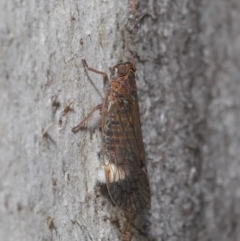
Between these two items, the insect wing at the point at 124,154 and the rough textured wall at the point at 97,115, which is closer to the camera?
the rough textured wall at the point at 97,115

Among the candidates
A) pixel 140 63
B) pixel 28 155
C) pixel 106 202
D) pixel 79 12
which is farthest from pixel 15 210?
pixel 140 63

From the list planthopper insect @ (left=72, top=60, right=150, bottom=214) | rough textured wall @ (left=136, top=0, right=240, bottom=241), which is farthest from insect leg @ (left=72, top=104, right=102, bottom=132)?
rough textured wall @ (left=136, top=0, right=240, bottom=241)

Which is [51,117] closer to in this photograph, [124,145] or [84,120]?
[84,120]

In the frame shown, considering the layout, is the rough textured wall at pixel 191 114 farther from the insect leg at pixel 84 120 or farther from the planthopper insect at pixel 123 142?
the insect leg at pixel 84 120

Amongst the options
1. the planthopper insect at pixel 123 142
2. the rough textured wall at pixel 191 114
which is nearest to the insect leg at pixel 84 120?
the planthopper insect at pixel 123 142

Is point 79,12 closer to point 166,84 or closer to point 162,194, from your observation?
point 166,84

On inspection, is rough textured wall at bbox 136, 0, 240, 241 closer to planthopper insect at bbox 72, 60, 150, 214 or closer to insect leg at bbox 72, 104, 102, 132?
planthopper insect at bbox 72, 60, 150, 214

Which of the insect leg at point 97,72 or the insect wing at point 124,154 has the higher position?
the insect leg at point 97,72

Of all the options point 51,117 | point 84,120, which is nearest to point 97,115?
point 84,120
